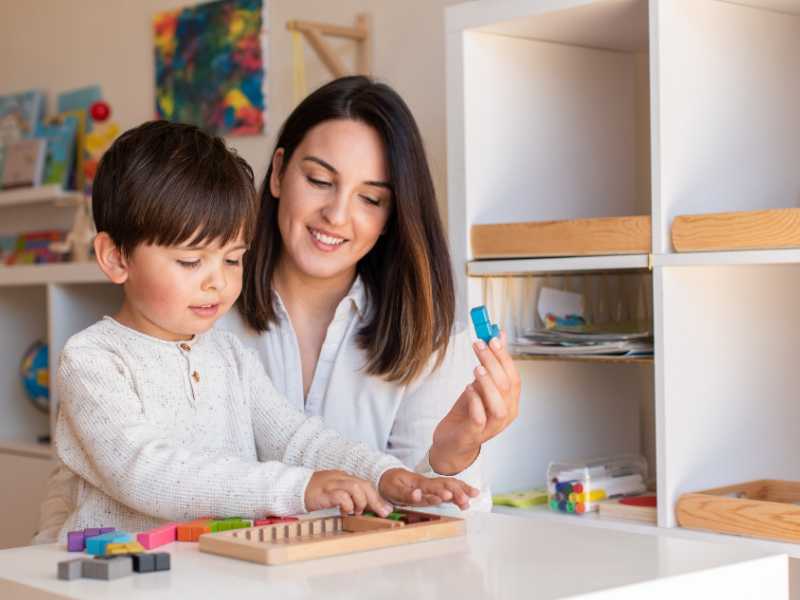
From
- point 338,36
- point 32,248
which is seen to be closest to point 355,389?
point 338,36

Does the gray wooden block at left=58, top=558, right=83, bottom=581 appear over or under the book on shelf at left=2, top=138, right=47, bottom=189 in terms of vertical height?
under

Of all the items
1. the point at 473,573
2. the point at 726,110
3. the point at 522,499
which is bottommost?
the point at 522,499

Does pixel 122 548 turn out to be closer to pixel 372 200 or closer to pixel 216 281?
pixel 216 281

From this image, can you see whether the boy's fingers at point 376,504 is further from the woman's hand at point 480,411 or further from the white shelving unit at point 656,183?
the white shelving unit at point 656,183

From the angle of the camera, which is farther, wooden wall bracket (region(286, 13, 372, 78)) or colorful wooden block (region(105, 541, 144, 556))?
wooden wall bracket (region(286, 13, 372, 78))

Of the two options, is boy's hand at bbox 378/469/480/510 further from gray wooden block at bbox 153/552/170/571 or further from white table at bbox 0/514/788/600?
gray wooden block at bbox 153/552/170/571

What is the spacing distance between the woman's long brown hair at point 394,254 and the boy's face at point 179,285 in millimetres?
382

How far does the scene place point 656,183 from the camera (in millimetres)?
1710

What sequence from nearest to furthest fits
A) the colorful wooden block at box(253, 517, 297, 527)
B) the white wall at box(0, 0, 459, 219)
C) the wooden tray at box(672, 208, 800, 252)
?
1. the colorful wooden block at box(253, 517, 297, 527)
2. the wooden tray at box(672, 208, 800, 252)
3. the white wall at box(0, 0, 459, 219)

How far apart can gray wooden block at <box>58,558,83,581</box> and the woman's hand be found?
0.46m

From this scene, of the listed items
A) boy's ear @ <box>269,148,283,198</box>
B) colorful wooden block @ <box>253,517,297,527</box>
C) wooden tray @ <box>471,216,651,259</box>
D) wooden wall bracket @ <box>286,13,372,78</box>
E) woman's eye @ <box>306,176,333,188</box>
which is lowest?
colorful wooden block @ <box>253,517,297,527</box>

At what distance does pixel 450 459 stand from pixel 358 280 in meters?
0.51

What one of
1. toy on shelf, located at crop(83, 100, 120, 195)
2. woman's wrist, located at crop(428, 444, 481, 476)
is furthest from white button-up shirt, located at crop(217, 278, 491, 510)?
toy on shelf, located at crop(83, 100, 120, 195)

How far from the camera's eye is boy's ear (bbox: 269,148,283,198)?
1.87 meters
